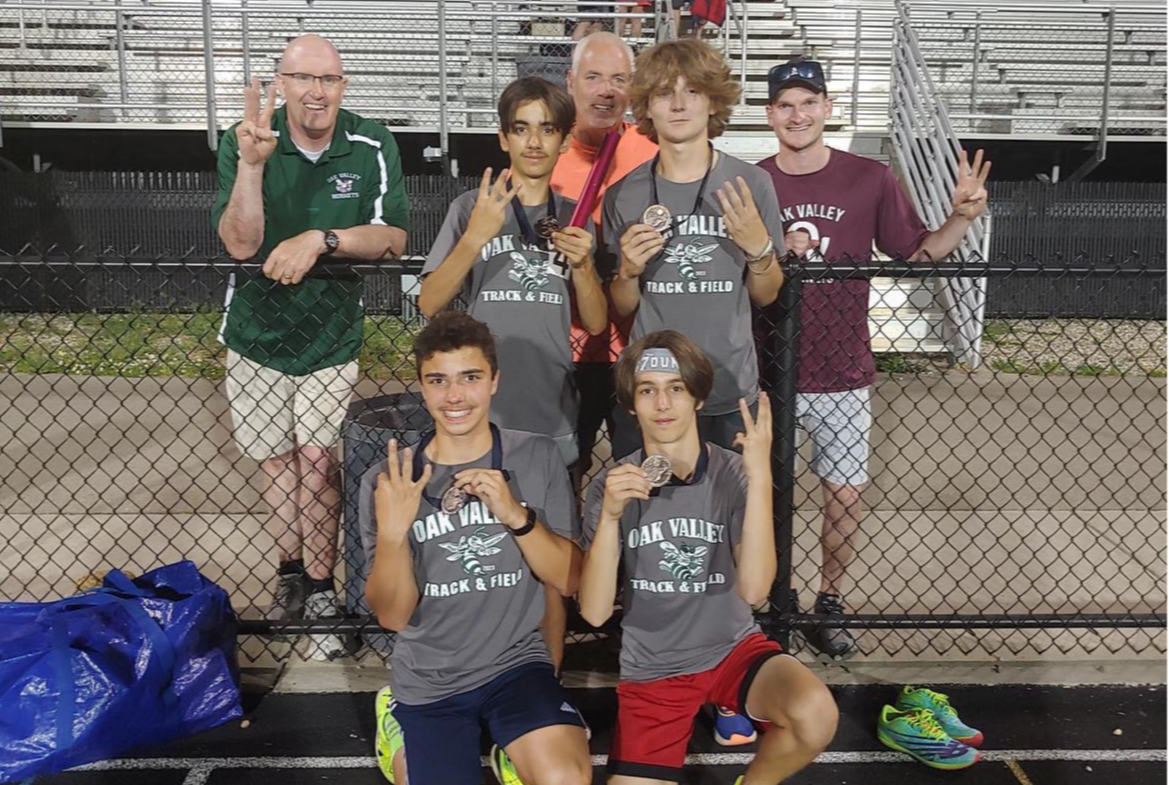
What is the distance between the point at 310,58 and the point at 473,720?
2195 millimetres

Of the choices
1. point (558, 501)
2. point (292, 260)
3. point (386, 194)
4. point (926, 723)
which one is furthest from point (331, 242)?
point (926, 723)

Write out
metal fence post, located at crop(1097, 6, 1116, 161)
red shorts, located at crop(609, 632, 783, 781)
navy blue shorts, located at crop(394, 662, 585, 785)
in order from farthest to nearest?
metal fence post, located at crop(1097, 6, 1116, 161)
red shorts, located at crop(609, 632, 783, 781)
navy blue shorts, located at crop(394, 662, 585, 785)

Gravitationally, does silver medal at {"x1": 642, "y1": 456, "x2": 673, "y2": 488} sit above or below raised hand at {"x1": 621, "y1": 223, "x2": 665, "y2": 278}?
below

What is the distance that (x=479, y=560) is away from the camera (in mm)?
3186

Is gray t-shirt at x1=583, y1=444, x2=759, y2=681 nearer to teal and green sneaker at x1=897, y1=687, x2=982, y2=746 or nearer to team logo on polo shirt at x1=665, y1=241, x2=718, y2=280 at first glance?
team logo on polo shirt at x1=665, y1=241, x2=718, y2=280

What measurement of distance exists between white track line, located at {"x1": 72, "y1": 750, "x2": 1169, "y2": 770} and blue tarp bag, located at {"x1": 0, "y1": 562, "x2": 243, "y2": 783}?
0.11 metres

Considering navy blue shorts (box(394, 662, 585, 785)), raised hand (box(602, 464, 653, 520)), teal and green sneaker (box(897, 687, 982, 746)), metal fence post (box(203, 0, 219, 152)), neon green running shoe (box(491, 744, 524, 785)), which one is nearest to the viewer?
raised hand (box(602, 464, 653, 520))

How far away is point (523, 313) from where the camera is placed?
355 cm

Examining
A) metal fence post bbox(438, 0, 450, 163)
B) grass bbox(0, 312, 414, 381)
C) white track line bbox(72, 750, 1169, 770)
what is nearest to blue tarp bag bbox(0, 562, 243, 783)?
white track line bbox(72, 750, 1169, 770)

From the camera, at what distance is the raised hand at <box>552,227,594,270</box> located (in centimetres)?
328

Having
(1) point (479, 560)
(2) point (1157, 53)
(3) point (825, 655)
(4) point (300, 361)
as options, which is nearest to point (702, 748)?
(3) point (825, 655)

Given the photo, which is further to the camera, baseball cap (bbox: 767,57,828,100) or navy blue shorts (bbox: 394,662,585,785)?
baseball cap (bbox: 767,57,828,100)

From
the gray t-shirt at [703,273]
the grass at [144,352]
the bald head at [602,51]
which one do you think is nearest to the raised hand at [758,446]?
the gray t-shirt at [703,273]

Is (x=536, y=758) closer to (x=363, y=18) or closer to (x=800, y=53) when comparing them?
(x=363, y=18)
